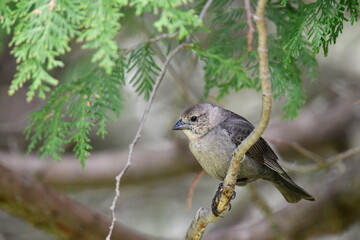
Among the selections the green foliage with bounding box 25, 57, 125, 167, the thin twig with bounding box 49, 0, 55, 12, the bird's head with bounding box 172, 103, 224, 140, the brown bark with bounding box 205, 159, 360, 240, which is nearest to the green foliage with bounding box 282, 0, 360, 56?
the bird's head with bounding box 172, 103, 224, 140

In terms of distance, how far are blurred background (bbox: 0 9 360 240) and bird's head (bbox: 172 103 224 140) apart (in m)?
1.61

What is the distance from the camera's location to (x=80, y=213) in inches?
230

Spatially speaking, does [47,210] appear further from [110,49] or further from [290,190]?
[110,49]

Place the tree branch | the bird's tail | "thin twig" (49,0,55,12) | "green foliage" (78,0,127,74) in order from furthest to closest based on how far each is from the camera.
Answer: the bird's tail < "thin twig" (49,0,55,12) < "green foliage" (78,0,127,74) < the tree branch

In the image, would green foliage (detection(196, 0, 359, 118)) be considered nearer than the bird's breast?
Yes

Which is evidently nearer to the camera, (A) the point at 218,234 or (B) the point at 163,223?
(A) the point at 218,234

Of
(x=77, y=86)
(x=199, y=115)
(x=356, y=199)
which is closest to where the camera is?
(x=77, y=86)

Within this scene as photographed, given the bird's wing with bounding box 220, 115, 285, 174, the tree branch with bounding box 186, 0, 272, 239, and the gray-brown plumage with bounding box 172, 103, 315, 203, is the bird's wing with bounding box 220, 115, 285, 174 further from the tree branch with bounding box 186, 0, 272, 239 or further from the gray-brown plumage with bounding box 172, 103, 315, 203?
the tree branch with bounding box 186, 0, 272, 239

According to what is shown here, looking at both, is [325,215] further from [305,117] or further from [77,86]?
[77,86]

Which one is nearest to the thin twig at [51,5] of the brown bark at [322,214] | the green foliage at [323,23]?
the green foliage at [323,23]

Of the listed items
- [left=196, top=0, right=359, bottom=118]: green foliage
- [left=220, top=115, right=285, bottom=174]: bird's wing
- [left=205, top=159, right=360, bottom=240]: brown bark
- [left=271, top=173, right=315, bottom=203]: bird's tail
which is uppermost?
[left=196, top=0, right=359, bottom=118]: green foliage

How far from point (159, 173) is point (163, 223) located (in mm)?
1122

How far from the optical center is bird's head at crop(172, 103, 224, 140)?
4.42m

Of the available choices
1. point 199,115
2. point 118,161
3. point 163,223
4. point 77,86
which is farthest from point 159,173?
point 77,86
